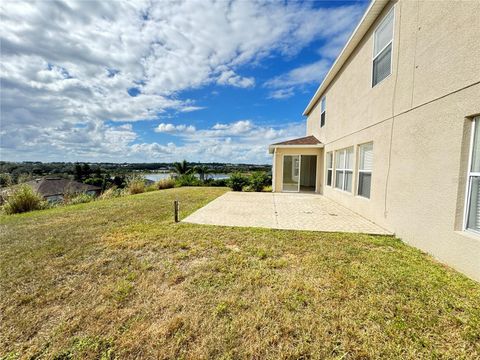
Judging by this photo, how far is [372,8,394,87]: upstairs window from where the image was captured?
5.99 meters

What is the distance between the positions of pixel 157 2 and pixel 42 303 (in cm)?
920

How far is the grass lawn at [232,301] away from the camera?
2102mm

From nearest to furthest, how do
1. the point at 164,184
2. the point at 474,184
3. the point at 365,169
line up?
the point at 474,184, the point at 365,169, the point at 164,184

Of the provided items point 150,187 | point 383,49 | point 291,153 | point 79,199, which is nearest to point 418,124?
point 383,49

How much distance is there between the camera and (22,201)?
30.4ft

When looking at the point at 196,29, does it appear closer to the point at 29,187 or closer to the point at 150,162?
the point at 29,187

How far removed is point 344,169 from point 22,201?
49.4 ft

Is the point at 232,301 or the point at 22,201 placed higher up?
the point at 22,201

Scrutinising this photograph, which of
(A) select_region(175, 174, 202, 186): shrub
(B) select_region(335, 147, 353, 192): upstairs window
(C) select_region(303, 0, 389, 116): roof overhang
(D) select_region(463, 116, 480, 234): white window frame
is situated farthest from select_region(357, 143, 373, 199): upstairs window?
Result: (A) select_region(175, 174, 202, 186): shrub

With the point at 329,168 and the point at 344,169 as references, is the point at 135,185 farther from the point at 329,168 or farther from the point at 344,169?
the point at 344,169

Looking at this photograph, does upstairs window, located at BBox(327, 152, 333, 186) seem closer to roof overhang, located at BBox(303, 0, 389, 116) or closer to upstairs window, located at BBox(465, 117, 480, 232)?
roof overhang, located at BBox(303, 0, 389, 116)

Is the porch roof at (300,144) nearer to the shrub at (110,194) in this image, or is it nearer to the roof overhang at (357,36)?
the roof overhang at (357,36)

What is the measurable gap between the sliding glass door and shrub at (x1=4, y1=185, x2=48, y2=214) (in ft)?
46.1

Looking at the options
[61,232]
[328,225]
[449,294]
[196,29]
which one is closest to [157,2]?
[196,29]
